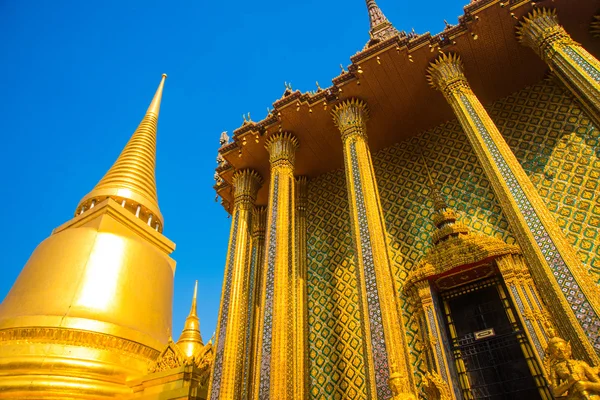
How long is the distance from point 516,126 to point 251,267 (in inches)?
232

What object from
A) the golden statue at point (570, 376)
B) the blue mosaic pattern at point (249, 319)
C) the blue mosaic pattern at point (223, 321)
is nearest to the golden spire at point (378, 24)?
the blue mosaic pattern at point (223, 321)

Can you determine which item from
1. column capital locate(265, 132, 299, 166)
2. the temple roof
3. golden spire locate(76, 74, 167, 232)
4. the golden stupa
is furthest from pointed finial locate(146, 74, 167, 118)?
column capital locate(265, 132, 299, 166)

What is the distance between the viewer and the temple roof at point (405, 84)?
24.1 feet

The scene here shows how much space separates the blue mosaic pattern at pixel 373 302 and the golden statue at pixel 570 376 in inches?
72.7

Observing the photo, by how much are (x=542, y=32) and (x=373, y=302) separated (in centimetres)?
511

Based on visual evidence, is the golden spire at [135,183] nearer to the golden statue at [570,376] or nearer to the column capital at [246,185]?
the column capital at [246,185]

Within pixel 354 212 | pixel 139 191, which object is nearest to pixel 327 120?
pixel 354 212

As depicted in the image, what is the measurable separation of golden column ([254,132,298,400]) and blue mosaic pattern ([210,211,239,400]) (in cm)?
79

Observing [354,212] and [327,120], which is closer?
[354,212]

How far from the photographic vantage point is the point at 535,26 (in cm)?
685

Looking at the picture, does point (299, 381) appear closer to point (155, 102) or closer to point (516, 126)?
point (516, 126)

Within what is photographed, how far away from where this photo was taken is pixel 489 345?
606 cm

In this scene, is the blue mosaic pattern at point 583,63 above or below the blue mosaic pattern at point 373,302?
above

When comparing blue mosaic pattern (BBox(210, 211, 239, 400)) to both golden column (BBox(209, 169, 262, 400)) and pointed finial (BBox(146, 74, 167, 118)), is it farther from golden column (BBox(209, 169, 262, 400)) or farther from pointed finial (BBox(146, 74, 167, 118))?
pointed finial (BBox(146, 74, 167, 118))
